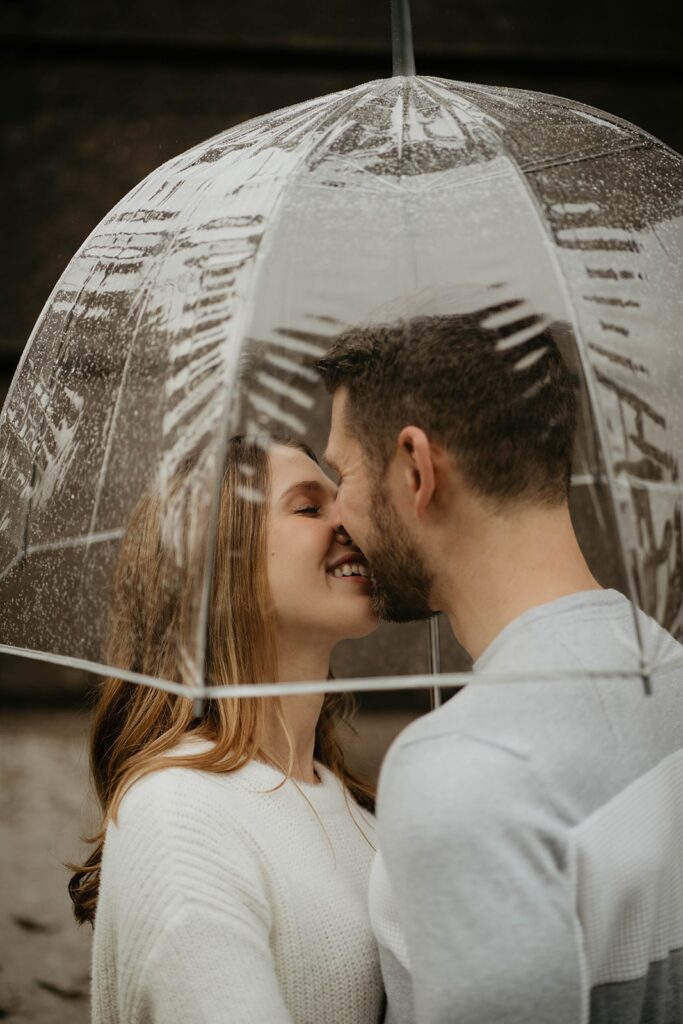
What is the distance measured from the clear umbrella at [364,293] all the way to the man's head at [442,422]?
0.06 feet

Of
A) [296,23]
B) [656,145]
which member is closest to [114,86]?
[296,23]

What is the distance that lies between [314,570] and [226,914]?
0.49 meters

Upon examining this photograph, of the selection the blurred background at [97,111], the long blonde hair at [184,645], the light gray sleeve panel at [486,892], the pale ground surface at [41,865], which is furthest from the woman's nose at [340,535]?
the blurred background at [97,111]

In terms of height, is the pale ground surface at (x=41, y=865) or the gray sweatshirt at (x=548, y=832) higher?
the gray sweatshirt at (x=548, y=832)

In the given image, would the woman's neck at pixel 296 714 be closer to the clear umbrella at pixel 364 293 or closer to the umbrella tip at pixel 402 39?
the clear umbrella at pixel 364 293

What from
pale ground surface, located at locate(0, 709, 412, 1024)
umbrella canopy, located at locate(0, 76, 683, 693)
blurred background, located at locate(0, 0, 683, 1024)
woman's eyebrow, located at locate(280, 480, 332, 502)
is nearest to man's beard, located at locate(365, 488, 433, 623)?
umbrella canopy, located at locate(0, 76, 683, 693)

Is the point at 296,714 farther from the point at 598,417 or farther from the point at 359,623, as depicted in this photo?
the point at 598,417

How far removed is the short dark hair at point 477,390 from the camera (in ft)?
4.01

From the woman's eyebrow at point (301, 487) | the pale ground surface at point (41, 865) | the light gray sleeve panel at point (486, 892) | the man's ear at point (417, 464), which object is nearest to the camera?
the light gray sleeve panel at point (486, 892)

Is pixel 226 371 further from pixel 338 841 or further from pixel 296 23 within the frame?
pixel 296 23

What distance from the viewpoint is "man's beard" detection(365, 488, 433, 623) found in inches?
54.0

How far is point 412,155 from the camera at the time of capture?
1312 millimetres

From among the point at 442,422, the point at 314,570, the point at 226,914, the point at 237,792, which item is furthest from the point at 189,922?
the point at 442,422

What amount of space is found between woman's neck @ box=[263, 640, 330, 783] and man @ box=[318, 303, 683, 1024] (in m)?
0.30
